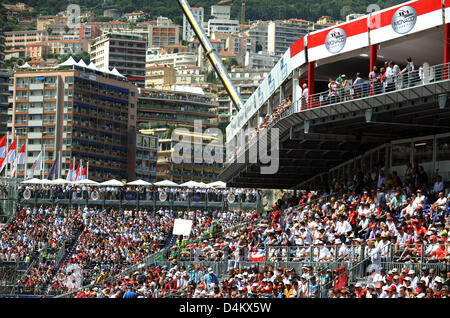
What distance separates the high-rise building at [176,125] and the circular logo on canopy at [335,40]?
400 feet

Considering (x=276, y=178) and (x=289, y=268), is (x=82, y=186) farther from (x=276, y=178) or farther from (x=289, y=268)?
(x=289, y=268)

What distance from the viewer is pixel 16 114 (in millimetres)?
129625

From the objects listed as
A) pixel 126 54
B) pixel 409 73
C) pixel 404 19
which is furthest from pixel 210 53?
pixel 126 54

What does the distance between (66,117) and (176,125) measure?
32.8m

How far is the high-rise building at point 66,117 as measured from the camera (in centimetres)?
12762

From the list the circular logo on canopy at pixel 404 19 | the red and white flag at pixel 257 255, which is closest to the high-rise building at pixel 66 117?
the red and white flag at pixel 257 255

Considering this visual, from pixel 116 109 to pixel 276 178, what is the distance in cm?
9239

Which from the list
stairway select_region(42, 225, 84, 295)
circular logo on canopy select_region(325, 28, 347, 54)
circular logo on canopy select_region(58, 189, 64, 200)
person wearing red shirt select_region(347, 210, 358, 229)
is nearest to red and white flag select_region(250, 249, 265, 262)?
person wearing red shirt select_region(347, 210, 358, 229)

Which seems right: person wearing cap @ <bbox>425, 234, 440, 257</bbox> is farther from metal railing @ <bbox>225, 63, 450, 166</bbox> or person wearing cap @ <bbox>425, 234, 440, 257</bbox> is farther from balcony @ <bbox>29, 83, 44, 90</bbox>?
balcony @ <bbox>29, 83, 44, 90</bbox>

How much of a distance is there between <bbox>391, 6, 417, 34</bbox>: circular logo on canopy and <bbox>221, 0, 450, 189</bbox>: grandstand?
3 centimetres

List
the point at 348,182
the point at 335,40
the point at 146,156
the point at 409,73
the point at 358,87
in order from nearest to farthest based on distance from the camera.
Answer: the point at 409,73
the point at 358,87
the point at 335,40
the point at 348,182
the point at 146,156

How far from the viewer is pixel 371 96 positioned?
24.8 m

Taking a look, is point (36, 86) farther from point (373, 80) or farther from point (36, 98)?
point (373, 80)
